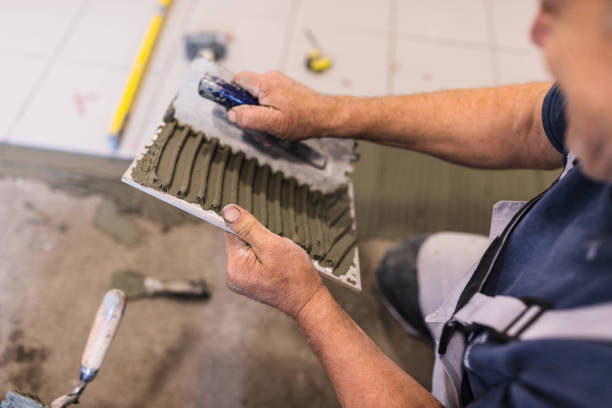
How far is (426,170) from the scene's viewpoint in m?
1.51

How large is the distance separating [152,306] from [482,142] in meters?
0.98

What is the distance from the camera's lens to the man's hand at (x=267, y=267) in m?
0.71

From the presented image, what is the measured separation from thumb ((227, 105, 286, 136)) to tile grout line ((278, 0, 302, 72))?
0.91m

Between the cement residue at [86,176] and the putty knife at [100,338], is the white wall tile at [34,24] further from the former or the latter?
the putty knife at [100,338]

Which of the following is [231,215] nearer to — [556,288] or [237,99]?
[237,99]

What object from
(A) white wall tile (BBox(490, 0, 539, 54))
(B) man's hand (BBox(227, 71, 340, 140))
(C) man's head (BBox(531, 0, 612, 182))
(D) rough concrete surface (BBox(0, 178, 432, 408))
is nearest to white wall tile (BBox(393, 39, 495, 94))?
(A) white wall tile (BBox(490, 0, 539, 54))

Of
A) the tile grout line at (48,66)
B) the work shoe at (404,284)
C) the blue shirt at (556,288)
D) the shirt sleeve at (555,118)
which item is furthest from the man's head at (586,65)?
the tile grout line at (48,66)

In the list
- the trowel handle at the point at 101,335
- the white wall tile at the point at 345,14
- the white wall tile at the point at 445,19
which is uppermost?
the white wall tile at the point at 445,19

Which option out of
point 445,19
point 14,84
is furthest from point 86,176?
point 445,19

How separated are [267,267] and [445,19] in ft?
5.53

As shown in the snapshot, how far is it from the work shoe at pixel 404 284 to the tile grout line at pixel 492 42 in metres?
1.00

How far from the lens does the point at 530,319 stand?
53 cm

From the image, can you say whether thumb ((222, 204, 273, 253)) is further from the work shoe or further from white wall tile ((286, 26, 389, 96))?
white wall tile ((286, 26, 389, 96))

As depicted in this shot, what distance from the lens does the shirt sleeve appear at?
74 centimetres
